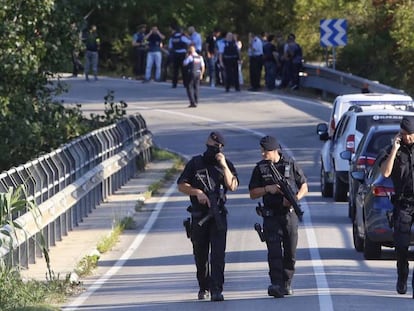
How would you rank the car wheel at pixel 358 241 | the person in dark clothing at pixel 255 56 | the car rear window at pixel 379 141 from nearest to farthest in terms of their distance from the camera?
the car wheel at pixel 358 241, the car rear window at pixel 379 141, the person in dark clothing at pixel 255 56

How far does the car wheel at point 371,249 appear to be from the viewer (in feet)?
52.3

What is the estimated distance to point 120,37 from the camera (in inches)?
2203

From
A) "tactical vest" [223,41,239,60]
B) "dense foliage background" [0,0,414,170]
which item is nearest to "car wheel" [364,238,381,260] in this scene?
"dense foliage background" [0,0,414,170]

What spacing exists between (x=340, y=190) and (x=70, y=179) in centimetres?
535

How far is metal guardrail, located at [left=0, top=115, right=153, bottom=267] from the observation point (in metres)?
15.7

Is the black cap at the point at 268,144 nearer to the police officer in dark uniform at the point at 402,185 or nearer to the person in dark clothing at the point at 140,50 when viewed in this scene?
the police officer in dark uniform at the point at 402,185

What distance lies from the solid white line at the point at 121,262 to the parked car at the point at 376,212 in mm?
3137

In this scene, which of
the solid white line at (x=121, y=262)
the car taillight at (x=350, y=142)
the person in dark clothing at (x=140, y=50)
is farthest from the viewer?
the person in dark clothing at (x=140, y=50)

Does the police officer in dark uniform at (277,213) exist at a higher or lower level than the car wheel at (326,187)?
higher

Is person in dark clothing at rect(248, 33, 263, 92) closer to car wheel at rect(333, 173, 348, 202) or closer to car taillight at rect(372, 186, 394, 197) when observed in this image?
car wheel at rect(333, 173, 348, 202)

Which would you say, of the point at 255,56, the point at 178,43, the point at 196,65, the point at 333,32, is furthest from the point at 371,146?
the point at 255,56

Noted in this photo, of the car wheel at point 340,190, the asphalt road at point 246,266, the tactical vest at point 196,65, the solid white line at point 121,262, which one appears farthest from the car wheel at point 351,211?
the tactical vest at point 196,65

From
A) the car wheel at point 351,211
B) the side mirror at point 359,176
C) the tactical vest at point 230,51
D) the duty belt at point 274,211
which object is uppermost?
the tactical vest at point 230,51

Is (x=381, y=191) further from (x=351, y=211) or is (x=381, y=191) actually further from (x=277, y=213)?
(x=351, y=211)
